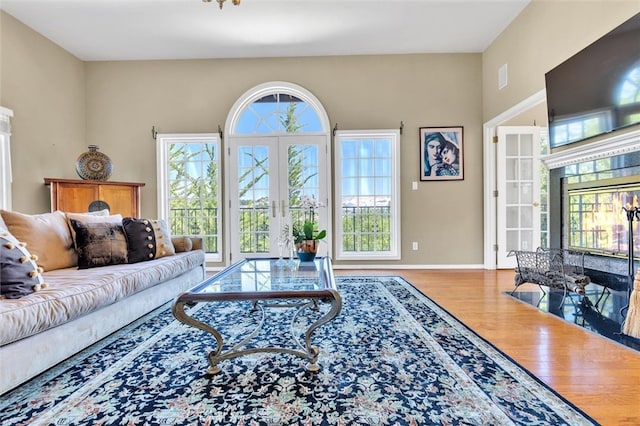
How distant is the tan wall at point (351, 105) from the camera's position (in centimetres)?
462

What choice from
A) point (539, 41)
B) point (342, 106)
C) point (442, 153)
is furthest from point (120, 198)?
point (539, 41)

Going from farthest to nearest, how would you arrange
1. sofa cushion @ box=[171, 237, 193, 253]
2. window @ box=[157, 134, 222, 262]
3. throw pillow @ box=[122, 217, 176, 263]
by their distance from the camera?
window @ box=[157, 134, 222, 262]
sofa cushion @ box=[171, 237, 193, 253]
throw pillow @ box=[122, 217, 176, 263]

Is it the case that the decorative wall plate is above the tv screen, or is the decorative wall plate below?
below

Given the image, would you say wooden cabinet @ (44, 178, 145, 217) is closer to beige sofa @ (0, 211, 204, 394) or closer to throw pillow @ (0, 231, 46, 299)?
beige sofa @ (0, 211, 204, 394)

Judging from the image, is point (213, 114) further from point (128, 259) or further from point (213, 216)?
point (128, 259)

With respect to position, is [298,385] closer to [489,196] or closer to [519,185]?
[489,196]

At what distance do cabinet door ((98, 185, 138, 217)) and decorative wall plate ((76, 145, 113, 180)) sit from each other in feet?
0.58

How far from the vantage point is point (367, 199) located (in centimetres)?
473

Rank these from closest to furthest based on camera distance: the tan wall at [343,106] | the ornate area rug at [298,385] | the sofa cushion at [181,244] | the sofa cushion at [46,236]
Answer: the ornate area rug at [298,385] → the sofa cushion at [46,236] → the sofa cushion at [181,244] → the tan wall at [343,106]

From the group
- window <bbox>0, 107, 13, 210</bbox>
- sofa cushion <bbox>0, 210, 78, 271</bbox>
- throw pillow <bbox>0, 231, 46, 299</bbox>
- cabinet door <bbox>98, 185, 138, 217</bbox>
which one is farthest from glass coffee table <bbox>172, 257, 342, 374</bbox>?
window <bbox>0, 107, 13, 210</bbox>

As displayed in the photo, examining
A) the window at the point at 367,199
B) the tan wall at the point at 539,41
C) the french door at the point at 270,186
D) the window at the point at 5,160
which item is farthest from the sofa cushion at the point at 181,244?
the tan wall at the point at 539,41

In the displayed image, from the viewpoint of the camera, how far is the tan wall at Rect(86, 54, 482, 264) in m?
4.62

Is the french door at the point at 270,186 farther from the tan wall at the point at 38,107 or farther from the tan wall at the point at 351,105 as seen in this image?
the tan wall at the point at 38,107

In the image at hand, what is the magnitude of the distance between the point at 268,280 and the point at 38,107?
4.14 m
